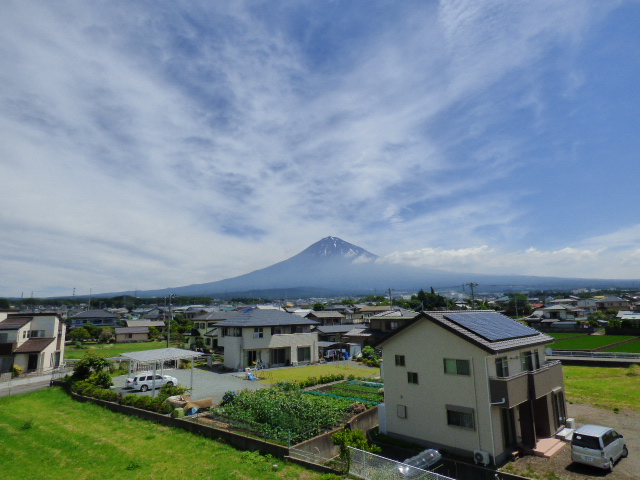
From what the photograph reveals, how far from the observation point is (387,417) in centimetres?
1642

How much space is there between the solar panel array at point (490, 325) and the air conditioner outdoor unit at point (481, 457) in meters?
3.93

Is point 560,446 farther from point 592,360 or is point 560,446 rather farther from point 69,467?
point 592,360

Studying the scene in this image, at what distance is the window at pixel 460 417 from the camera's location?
1365 centimetres

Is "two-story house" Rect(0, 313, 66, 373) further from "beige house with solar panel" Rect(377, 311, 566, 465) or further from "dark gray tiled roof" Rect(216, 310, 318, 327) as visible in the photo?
"beige house with solar panel" Rect(377, 311, 566, 465)

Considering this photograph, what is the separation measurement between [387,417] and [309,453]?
4.94m

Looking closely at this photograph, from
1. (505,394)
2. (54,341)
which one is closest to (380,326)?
→ (505,394)

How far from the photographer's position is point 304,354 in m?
37.6

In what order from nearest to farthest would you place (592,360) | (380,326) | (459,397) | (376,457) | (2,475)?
(376,457) → (2,475) → (459,397) → (592,360) → (380,326)

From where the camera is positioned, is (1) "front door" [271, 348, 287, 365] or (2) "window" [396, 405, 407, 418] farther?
(1) "front door" [271, 348, 287, 365]

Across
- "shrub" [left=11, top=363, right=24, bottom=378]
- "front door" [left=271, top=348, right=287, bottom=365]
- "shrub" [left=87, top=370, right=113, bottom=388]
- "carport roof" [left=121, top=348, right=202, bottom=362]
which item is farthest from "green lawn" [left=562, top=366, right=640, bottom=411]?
"shrub" [left=11, top=363, right=24, bottom=378]

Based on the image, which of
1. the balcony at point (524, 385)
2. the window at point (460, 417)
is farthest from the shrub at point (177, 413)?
the balcony at point (524, 385)

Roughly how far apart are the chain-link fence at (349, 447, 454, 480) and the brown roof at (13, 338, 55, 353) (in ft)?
112

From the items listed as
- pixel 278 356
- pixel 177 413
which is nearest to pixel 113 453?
pixel 177 413

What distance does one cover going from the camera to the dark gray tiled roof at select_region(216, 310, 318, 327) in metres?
34.3
